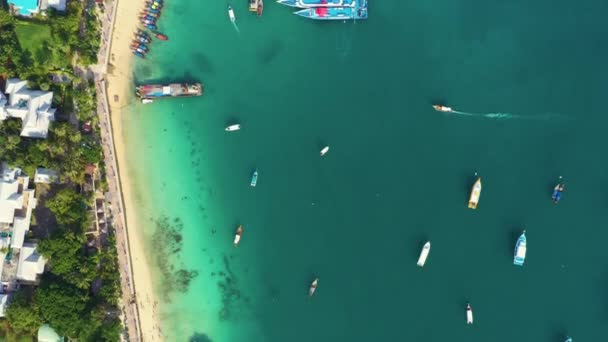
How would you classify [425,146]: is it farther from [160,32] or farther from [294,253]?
[160,32]

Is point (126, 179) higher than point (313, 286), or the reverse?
point (126, 179)

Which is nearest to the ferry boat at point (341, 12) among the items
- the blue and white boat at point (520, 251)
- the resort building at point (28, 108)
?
the blue and white boat at point (520, 251)

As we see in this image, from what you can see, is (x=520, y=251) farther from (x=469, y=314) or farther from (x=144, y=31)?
(x=144, y=31)

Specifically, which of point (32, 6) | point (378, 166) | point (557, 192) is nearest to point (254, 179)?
point (378, 166)

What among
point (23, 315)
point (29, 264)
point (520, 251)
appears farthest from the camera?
point (520, 251)

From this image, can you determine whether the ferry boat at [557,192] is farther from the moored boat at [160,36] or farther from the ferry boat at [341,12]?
the moored boat at [160,36]

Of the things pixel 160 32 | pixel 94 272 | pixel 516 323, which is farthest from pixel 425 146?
pixel 94 272
